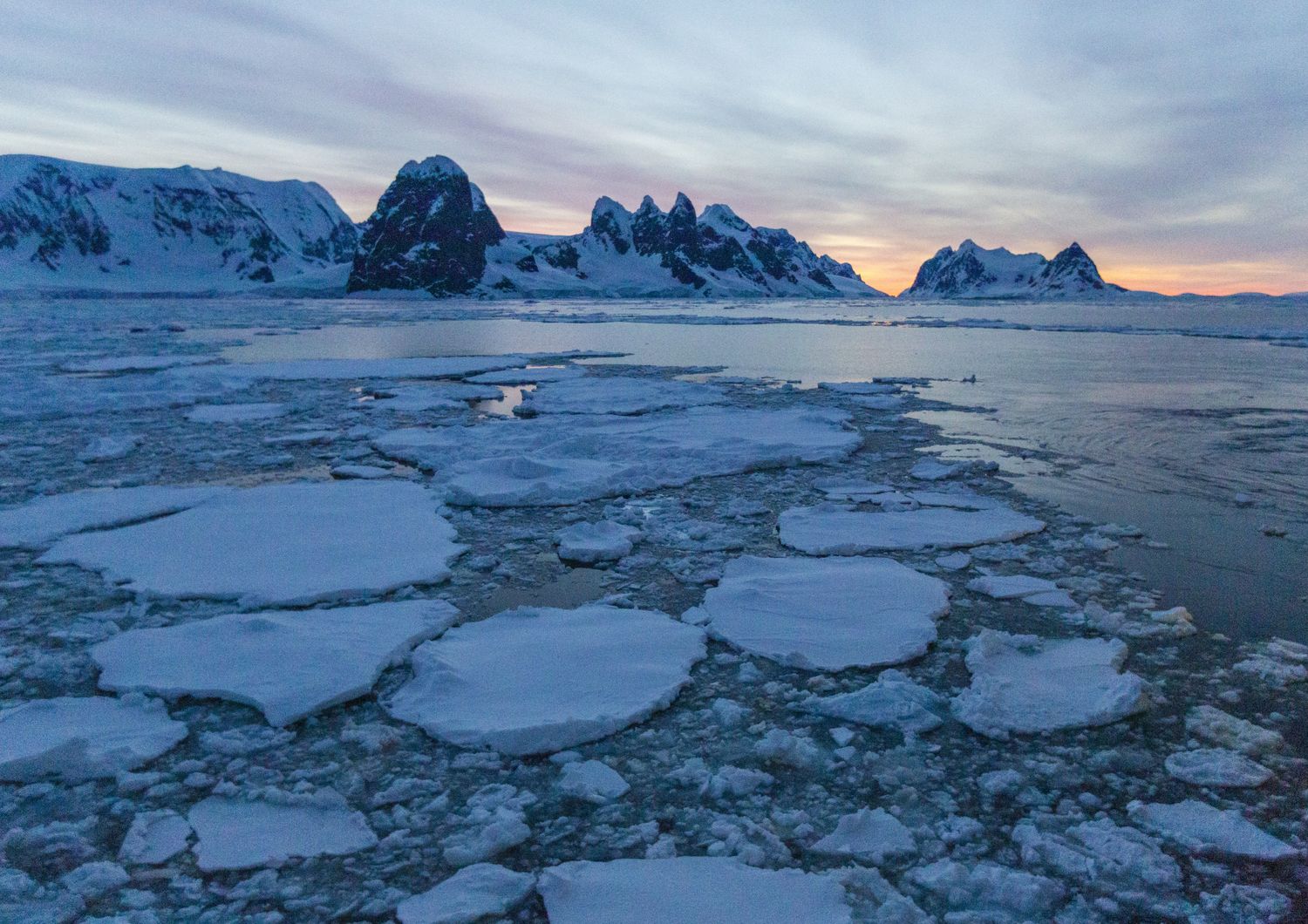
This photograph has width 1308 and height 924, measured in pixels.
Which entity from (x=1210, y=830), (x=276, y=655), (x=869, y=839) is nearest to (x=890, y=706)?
(x=869, y=839)

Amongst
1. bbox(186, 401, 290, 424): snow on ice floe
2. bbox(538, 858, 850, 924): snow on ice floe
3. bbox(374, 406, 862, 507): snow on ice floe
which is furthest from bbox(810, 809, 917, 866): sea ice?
bbox(186, 401, 290, 424): snow on ice floe

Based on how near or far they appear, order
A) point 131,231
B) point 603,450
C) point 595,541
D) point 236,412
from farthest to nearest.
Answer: point 131,231, point 236,412, point 603,450, point 595,541

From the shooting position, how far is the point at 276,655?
425cm

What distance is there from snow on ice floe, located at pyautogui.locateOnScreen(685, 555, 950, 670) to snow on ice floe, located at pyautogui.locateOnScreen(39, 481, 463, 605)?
2.23 meters

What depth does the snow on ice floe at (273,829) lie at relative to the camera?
286 centimetres

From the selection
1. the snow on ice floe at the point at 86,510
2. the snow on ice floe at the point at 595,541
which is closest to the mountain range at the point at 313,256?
the snow on ice floe at the point at 86,510

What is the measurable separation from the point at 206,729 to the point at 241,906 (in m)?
1.32

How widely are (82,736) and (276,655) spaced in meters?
0.95

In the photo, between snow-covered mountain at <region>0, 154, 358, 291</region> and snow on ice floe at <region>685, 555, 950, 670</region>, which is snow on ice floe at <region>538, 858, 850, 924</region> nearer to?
snow on ice floe at <region>685, 555, 950, 670</region>

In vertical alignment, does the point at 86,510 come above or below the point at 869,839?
below

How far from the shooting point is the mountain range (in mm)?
116375

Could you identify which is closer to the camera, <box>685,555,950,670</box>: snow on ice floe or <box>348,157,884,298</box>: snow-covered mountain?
<box>685,555,950,670</box>: snow on ice floe

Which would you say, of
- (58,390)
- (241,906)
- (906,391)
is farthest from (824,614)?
(58,390)

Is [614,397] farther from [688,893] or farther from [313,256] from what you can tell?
[313,256]
